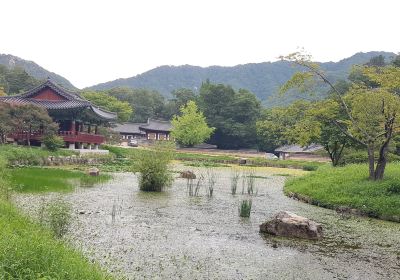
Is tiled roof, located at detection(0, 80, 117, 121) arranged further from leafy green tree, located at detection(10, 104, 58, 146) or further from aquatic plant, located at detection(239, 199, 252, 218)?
A: aquatic plant, located at detection(239, 199, 252, 218)

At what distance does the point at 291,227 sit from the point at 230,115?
2616 inches

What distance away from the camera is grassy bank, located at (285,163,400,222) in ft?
57.8

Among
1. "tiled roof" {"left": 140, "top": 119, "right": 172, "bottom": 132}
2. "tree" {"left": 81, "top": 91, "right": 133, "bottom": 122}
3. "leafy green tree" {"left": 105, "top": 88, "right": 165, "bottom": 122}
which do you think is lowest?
"tiled roof" {"left": 140, "top": 119, "right": 172, "bottom": 132}

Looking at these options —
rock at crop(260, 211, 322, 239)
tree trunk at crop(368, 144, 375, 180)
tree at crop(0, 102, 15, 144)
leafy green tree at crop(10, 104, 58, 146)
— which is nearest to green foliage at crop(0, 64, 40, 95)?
leafy green tree at crop(10, 104, 58, 146)

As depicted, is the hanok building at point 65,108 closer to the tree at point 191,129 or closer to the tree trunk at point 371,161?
the tree at point 191,129

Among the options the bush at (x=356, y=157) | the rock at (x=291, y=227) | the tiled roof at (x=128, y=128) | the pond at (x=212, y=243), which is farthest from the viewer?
the tiled roof at (x=128, y=128)

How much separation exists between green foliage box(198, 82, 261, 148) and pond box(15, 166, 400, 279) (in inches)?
2286

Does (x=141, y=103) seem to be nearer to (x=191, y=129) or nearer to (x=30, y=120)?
(x=191, y=129)

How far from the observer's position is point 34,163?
32406mm

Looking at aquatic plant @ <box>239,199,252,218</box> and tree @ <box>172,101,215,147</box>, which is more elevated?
tree @ <box>172,101,215,147</box>

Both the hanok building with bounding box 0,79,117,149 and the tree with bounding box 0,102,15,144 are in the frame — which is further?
the hanok building with bounding box 0,79,117,149

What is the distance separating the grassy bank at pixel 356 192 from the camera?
17.6m

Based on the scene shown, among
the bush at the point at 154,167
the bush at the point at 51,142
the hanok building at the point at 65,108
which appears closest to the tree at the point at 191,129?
the hanok building at the point at 65,108

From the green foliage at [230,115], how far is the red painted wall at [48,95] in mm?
35621
